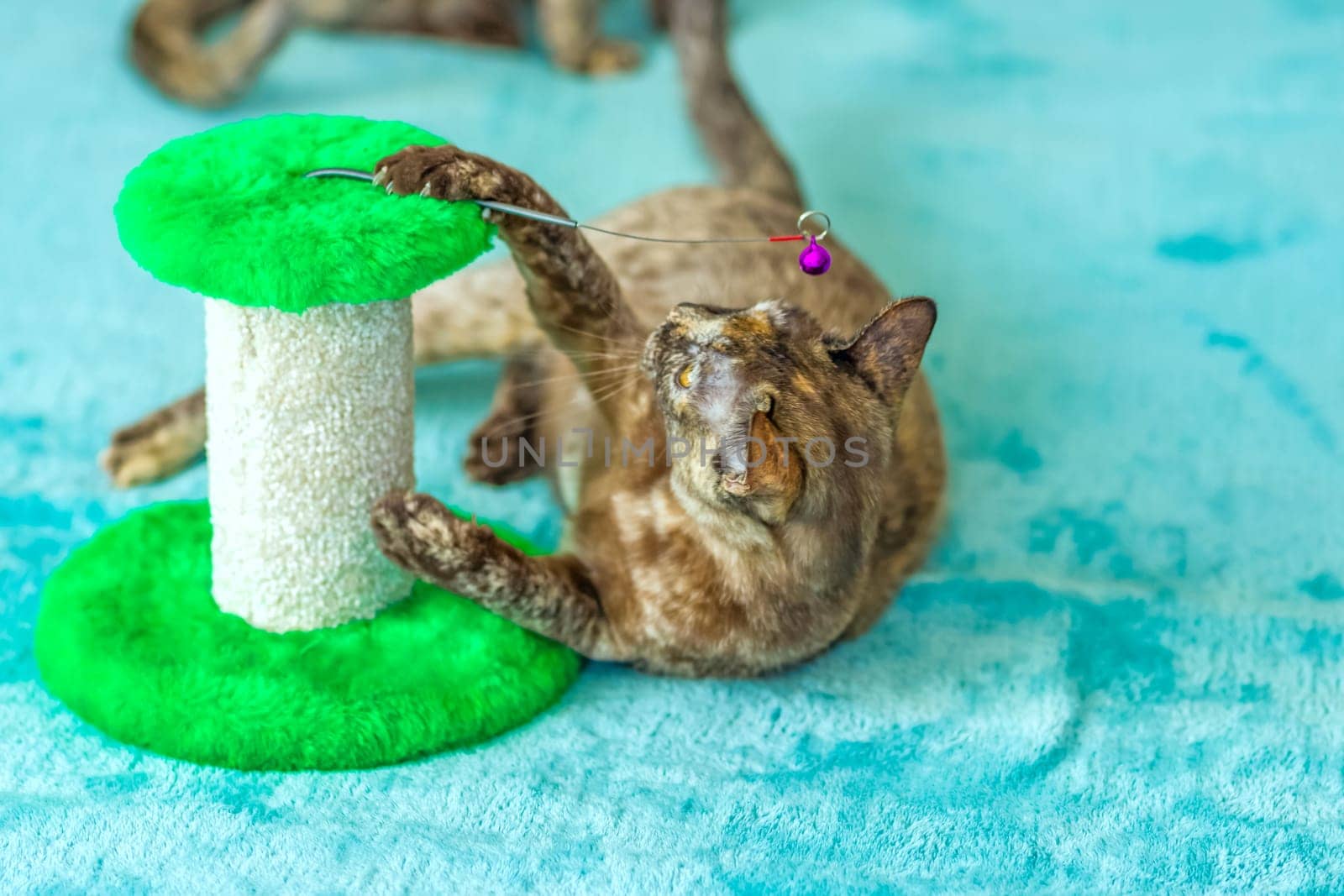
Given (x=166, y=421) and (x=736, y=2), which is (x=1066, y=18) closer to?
(x=736, y=2)

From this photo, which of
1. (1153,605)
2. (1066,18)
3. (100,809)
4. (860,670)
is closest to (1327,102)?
(1066,18)

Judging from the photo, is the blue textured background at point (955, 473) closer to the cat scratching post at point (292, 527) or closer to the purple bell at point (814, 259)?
the cat scratching post at point (292, 527)

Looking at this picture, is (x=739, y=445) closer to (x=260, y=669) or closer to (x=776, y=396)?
(x=776, y=396)

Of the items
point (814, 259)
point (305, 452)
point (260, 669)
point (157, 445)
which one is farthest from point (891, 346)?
point (157, 445)

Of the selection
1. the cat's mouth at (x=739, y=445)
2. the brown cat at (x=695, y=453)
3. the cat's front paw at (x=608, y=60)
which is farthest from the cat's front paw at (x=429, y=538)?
the cat's front paw at (x=608, y=60)

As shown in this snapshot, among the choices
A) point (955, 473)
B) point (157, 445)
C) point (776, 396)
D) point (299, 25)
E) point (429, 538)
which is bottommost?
point (955, 473)
